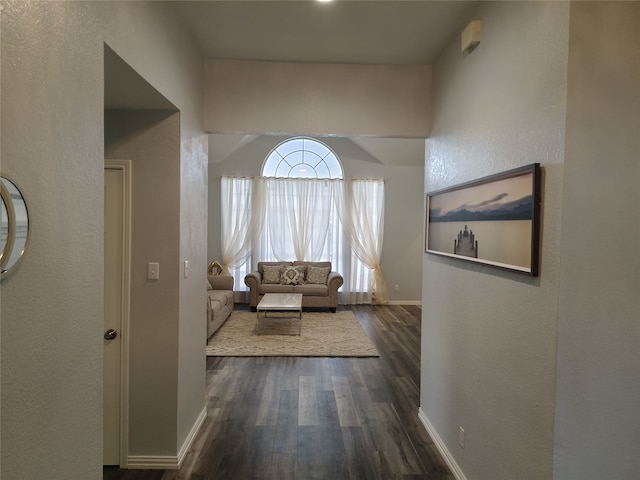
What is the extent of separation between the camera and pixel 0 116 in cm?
85

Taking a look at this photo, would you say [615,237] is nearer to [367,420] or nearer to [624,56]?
[624,56]

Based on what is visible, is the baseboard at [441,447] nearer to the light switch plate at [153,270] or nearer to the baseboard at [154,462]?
the baseboard at [154,462]

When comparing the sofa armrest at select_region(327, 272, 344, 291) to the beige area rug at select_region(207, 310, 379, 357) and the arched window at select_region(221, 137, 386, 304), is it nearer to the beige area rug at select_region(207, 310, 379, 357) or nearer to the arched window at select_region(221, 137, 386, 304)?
the beige area rug at select_region(207, 310, 379, 357)

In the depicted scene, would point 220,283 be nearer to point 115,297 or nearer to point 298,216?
point 298,216

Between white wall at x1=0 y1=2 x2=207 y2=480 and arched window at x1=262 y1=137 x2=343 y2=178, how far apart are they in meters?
5.67

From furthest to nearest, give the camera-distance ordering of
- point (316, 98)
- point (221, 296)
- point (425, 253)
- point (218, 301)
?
point (221, 296) → point (218, 301) → point (425, 253) → point (316, 98)

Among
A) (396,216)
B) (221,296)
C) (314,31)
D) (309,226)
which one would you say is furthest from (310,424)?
(396,216)

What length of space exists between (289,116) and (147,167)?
108cm

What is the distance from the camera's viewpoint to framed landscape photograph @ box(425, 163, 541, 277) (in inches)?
57.5

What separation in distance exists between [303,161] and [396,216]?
7.29ft

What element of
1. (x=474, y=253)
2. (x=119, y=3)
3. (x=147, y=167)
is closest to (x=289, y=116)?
(x=147, y=167)

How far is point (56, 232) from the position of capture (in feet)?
3.48

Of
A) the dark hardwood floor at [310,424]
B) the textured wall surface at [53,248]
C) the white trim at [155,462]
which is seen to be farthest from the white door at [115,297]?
the textured wall surface at [53,248]

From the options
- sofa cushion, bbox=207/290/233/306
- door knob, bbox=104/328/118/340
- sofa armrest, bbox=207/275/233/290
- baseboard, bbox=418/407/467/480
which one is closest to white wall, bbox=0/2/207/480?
door knob, bbox=104/328/118/340
